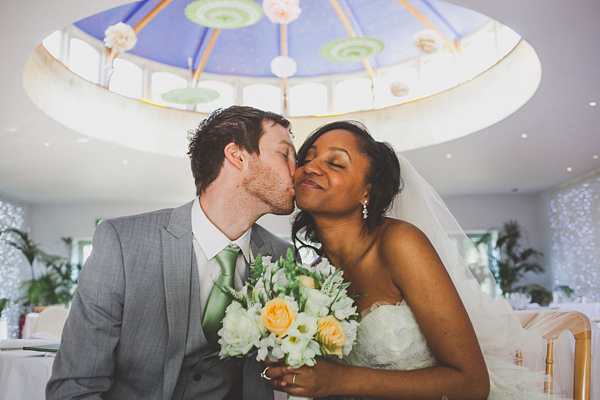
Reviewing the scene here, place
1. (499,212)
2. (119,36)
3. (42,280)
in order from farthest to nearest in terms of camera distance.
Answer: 1. (499,212)
2. (42,280)
3. (119,36)

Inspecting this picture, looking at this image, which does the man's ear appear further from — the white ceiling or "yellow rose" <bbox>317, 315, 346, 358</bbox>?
the white ceiling

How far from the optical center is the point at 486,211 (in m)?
18.0

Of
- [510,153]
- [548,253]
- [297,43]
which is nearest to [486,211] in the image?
[548,253]

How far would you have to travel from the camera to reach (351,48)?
9945 millimetres

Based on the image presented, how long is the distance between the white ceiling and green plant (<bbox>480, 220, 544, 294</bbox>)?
4.91ft

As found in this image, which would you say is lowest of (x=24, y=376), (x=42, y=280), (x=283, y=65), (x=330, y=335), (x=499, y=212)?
(x=42, y=280)

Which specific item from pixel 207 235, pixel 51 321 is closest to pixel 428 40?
pixel 51 321

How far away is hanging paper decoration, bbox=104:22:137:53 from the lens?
9703 mm

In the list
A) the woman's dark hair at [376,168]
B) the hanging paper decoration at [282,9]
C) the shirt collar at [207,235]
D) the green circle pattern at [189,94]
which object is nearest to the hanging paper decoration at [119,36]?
the green circle pattern at [189,94]

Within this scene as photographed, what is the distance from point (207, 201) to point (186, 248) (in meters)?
0.33

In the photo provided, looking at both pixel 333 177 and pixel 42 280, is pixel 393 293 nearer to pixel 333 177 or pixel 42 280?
pixel 333 177

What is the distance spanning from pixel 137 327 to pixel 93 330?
7.2 inches

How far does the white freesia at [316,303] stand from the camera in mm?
1920

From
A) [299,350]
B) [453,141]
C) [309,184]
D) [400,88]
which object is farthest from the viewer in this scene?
[453,141]
